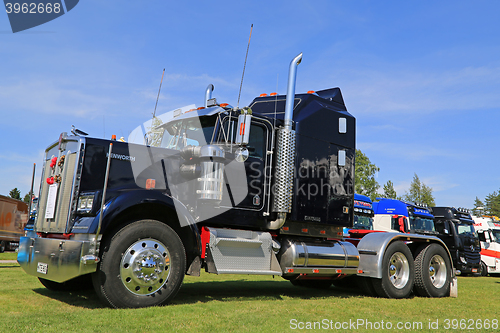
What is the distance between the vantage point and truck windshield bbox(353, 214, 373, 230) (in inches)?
679

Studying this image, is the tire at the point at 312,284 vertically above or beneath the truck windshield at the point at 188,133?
beneath

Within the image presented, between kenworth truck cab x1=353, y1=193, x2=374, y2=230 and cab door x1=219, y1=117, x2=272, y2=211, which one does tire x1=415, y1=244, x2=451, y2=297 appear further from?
kenworth truck cab x1=353, y1=193, x2=374, y2=230

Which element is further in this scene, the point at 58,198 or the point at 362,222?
the point at 362,222

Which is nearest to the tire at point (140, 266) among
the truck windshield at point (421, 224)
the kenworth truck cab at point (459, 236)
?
the truck windshield at point (421, 224)

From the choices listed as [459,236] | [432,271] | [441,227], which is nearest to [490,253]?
[459,236]

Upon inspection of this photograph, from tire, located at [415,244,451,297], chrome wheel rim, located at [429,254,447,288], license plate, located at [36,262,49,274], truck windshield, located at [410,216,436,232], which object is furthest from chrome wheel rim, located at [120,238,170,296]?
truck windshield, located at [410,216,436,232]

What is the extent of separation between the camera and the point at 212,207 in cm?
691

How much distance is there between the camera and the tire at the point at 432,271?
917 cm

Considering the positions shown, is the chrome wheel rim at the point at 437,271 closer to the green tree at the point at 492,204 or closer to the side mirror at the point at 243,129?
the side mirror at the point at 243,129

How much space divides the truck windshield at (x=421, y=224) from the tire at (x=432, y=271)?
9.35m

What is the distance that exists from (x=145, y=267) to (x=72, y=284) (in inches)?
92.2

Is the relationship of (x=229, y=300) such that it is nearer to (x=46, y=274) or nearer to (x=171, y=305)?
(x=171, y=305)

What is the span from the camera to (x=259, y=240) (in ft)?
23.9

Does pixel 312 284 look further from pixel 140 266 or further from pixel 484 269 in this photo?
pixel 484 269
